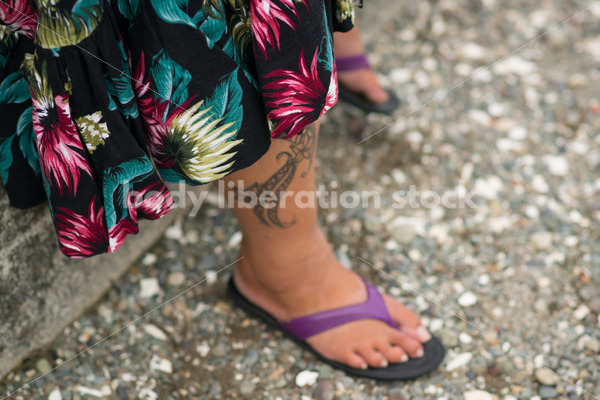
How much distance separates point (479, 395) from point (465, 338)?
13 centimetres

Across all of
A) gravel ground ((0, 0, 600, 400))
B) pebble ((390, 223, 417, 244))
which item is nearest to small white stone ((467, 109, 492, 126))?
gravel ground ((0, 0, 600, 400))

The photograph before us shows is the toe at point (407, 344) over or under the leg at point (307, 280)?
under

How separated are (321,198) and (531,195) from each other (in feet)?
1.99

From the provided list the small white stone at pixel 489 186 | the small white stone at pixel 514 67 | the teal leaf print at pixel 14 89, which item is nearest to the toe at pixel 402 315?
the small white stone at pixel 489 186

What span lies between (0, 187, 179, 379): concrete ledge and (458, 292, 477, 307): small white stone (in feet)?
2.70

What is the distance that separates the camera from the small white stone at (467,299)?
50.6 inches

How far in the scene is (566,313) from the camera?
4.13 feet

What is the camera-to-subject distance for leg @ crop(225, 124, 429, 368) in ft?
3.17

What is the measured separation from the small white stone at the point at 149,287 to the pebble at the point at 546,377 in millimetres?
910

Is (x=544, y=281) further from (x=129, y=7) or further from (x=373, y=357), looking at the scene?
(x=129, y=7)

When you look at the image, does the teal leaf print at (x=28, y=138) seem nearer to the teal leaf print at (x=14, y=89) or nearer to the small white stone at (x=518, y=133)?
the teal leaf print at (x=14, y=89)

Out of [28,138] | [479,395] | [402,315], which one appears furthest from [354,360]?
[28,138]

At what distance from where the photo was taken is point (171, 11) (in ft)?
2.07

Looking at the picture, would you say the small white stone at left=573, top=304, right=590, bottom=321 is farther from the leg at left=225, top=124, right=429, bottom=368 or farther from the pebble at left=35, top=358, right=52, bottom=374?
the pebble at left=35, top=358, right=52, bottom=374
